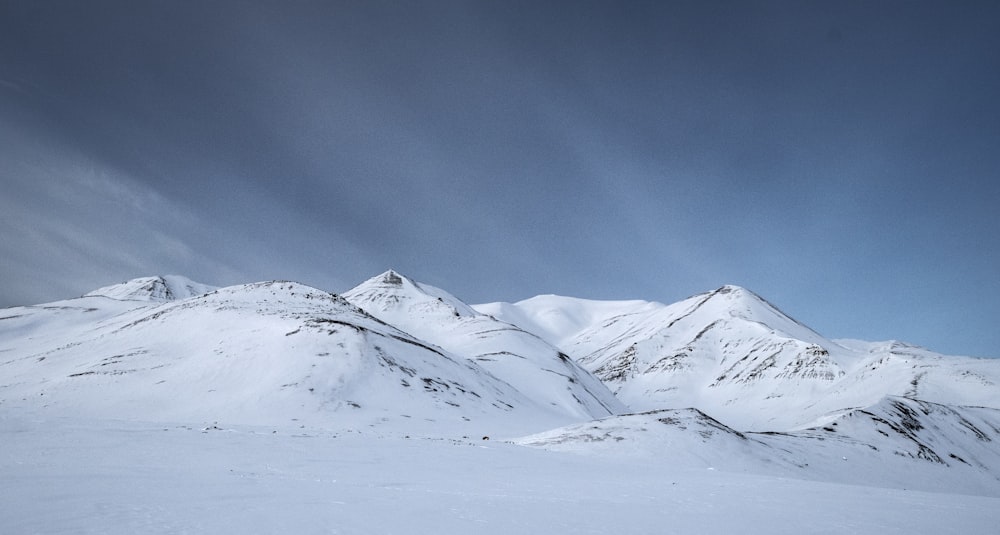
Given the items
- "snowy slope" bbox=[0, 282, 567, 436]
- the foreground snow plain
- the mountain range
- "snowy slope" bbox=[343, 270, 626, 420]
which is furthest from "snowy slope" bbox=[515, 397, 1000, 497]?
"snowy slope" bbox=[343, 270, 626, 420]

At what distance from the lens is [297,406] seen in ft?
150

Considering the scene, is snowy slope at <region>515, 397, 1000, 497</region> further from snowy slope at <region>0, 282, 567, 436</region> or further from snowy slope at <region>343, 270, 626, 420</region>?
snowy slope at <region>343, 270, 626, 420</region>

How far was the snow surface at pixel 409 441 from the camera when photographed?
889cm

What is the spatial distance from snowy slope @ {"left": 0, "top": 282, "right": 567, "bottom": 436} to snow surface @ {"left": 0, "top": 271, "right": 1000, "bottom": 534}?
1.13 feet

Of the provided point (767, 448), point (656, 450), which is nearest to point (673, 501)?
point (656, 450)

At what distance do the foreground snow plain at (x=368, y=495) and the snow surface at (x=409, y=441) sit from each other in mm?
76

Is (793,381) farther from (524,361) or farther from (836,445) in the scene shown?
(836,445)

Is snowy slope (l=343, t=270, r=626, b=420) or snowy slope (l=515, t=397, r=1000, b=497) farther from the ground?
snowy slope (l=343, t=270, r=626, b=420)

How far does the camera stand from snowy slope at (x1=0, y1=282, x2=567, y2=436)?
45.0 metres

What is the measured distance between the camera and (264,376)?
5222cm

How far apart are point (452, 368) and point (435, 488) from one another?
55937mm

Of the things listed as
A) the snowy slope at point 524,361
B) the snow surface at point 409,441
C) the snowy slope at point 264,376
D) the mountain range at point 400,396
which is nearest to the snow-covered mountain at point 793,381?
the snow surface at point 409,441

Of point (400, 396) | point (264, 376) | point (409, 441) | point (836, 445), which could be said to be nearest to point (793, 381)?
point (836, 445)

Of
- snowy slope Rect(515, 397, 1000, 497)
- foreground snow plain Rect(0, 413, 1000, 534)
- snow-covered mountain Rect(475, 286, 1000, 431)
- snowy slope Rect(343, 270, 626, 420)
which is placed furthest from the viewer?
snow-covered mountain Rect(475, 286, 1000, 431)
